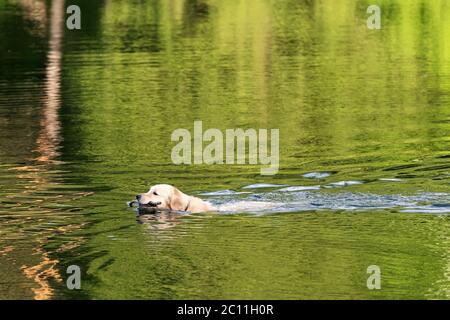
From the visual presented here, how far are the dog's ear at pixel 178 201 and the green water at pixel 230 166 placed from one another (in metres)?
0.21

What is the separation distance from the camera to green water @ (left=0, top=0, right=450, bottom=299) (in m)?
17.5

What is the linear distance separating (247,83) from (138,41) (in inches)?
564

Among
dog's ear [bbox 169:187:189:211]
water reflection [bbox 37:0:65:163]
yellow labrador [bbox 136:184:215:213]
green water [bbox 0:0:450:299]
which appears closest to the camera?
green water [bbox 0:0:450:299]

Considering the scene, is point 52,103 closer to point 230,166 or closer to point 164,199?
point 230,166

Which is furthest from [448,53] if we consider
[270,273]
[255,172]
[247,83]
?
[270,273]

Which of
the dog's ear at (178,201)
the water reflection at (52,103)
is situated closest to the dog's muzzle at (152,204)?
the dog's ear at (178,201)

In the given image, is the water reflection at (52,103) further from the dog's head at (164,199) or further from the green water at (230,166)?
the dog's head at (164,199)

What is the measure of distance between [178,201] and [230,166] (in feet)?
15.3

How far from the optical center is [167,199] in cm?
2052

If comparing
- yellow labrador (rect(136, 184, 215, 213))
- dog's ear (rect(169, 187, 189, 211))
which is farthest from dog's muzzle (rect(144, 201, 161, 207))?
dog's ear (rect(169, 187, 189, 211))

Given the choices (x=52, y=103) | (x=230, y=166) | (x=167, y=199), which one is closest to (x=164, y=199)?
(x=167, y=199)

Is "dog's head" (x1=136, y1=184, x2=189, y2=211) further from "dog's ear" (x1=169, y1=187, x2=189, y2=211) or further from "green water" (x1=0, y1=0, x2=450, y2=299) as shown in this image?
"green water" (x1=0, y1=0, x2=450, y2=299)
